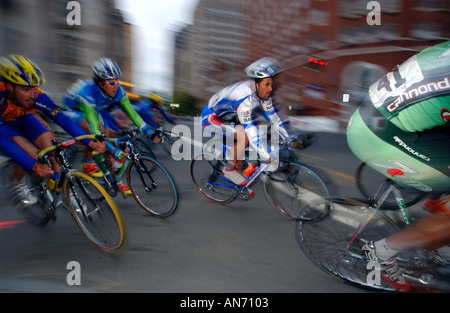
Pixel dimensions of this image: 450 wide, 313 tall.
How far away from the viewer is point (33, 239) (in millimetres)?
3268

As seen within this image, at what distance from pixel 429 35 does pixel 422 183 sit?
79.5 ft

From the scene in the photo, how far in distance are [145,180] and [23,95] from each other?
5.38ft

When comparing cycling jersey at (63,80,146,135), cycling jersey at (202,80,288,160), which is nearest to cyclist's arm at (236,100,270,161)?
cycling jersey at (202,80,288,160)

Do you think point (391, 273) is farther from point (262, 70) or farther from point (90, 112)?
point (90, 112)

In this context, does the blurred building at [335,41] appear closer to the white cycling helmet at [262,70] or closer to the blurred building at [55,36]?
the white cycling helmet at [262,70]

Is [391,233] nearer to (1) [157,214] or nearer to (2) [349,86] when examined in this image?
(1) [157,214]

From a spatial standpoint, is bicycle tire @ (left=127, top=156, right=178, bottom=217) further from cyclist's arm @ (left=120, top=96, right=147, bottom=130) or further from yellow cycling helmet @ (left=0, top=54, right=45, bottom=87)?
Result: yellow cycling helmet @ (left=0, top=54, right=45, bottom=87)

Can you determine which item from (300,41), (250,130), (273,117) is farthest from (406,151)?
(300,41)

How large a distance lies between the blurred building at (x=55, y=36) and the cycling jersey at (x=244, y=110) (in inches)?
734

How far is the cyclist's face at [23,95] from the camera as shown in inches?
119

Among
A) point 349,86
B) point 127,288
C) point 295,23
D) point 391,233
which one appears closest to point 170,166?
point 127,288

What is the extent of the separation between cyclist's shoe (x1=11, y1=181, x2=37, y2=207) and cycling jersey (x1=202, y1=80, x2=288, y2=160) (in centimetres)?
236

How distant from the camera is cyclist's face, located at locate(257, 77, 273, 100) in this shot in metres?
3.64
